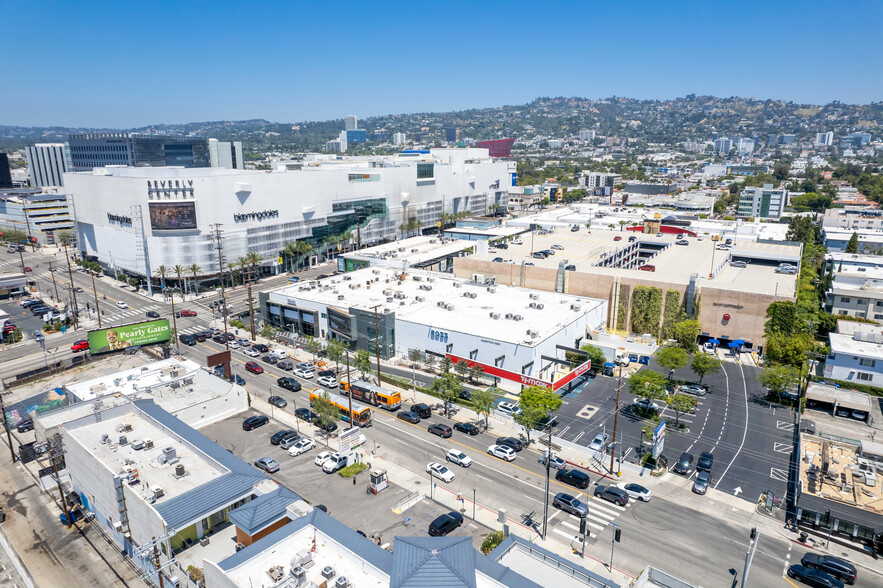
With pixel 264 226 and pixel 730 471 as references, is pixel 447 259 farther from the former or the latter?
pixel 730 471

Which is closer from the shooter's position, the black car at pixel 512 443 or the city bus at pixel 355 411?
the black car at pixel 512 443

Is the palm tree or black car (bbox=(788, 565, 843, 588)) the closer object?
black car (bbox=(788, 565, 843, 588))

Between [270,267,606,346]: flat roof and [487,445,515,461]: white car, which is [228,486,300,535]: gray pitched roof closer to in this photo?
[487,445,515,461]: white car

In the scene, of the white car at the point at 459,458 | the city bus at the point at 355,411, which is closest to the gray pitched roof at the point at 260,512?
the white car at the point at 459,458

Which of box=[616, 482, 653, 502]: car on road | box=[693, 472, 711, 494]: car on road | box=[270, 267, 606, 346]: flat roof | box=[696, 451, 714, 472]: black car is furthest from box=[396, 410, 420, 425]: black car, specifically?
box=[696, 451, 714, 472]: black car

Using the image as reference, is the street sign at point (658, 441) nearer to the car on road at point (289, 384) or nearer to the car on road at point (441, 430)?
the car on road at point (441, 430)

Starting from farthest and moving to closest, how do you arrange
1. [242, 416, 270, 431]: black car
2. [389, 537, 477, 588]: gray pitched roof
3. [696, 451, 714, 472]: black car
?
[242, 416, 270, 431]: black car < [696, 451, 714, 472]: black car < [389, 537, 477, 588]: gray pitched roof
